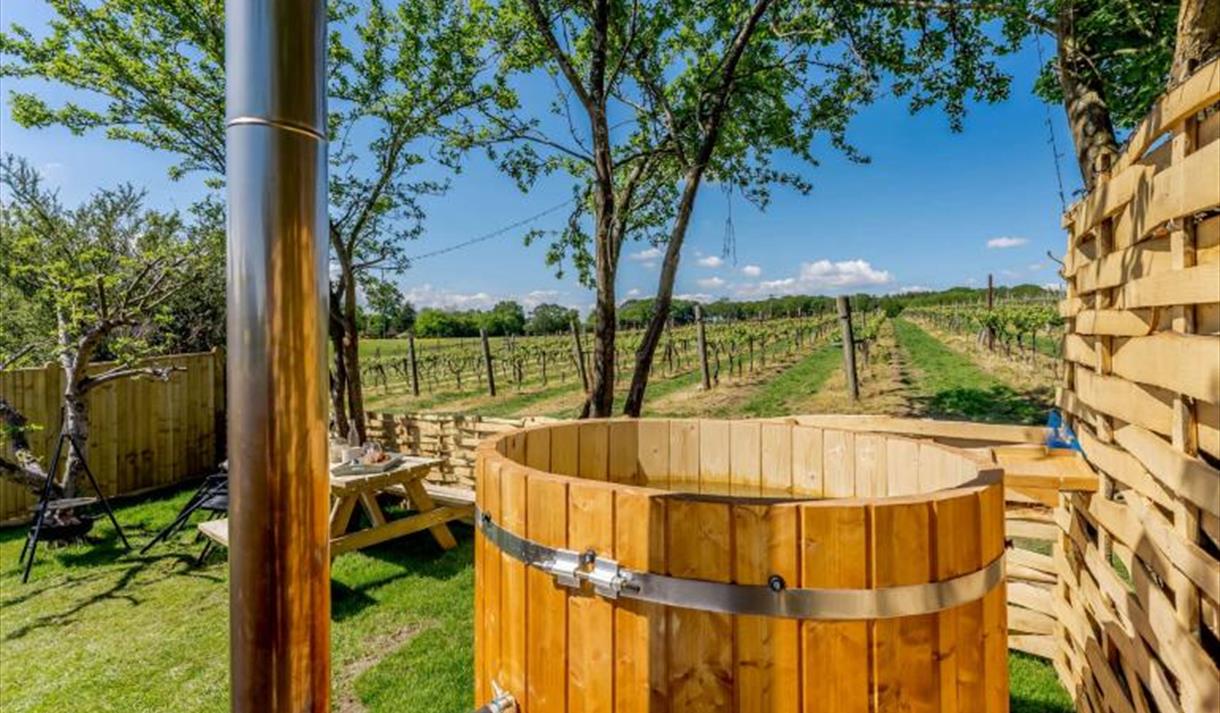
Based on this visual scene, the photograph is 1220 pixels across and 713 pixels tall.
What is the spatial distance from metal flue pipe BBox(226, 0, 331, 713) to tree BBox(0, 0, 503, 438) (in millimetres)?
5071

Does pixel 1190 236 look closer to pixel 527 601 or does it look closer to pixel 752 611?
pixel 752 611

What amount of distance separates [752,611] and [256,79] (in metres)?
1.18

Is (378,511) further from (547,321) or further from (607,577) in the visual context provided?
(547,321)

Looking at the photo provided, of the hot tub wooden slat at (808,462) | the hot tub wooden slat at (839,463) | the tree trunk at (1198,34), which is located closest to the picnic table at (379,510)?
the hot tub wooden slat at (808,462)

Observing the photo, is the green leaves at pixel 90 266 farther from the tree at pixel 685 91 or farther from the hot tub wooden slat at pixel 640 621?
the hot tub wooden slat at pixel 640 621

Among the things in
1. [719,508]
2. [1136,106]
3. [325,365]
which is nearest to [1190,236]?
[719,508]

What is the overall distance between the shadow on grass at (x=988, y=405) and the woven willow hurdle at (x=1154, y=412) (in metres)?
5.24

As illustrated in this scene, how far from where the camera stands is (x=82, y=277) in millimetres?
5105

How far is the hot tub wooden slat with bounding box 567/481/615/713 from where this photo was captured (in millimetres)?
1244

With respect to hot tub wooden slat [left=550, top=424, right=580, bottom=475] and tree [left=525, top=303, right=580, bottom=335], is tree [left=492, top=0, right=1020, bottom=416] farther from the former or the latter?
tree [left=525, top=303, right=580, bottom=335]

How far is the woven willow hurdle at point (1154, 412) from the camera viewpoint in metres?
1.26

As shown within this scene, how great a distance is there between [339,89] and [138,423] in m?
4.42

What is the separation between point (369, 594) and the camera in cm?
407

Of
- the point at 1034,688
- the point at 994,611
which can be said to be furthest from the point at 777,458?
the point at 1034,688
